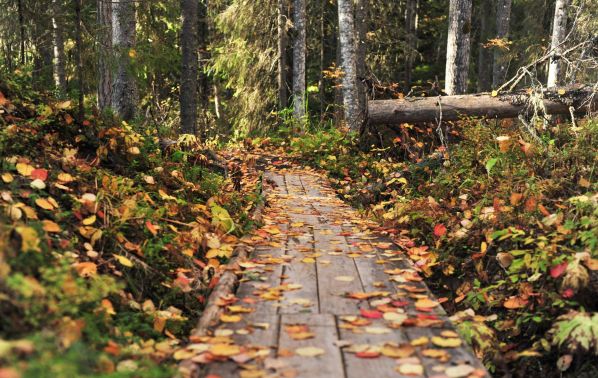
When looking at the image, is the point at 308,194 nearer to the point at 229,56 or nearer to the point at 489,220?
the point at 489,220

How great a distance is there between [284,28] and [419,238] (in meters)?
12.4

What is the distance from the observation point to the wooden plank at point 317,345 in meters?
2.88

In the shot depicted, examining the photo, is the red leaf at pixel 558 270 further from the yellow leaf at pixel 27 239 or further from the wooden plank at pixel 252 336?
the yellow leaf at pixel 27 239

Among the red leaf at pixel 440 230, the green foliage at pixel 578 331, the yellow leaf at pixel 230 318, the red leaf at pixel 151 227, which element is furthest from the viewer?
the red leaf at pixel 440 230

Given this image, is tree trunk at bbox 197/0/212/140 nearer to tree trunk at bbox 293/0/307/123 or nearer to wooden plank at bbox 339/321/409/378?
tree trunk at bbox 293/0/307/123

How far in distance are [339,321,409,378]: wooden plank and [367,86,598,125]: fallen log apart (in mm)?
5335

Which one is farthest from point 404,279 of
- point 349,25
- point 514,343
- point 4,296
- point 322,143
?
point 349,25

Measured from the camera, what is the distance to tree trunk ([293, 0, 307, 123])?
15992 mm

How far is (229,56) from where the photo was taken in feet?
58.0

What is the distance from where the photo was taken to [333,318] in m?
3.60

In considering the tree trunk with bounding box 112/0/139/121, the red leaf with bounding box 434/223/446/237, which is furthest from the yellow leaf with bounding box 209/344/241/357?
the tree trunk with bounding box 112/0/139/121

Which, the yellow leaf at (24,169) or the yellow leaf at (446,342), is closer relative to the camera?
the yellow leaf at (446,342)

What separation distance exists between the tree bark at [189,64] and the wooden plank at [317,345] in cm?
805

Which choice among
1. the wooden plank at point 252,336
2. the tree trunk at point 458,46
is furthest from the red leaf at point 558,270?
the tree trunk at point 458,46
